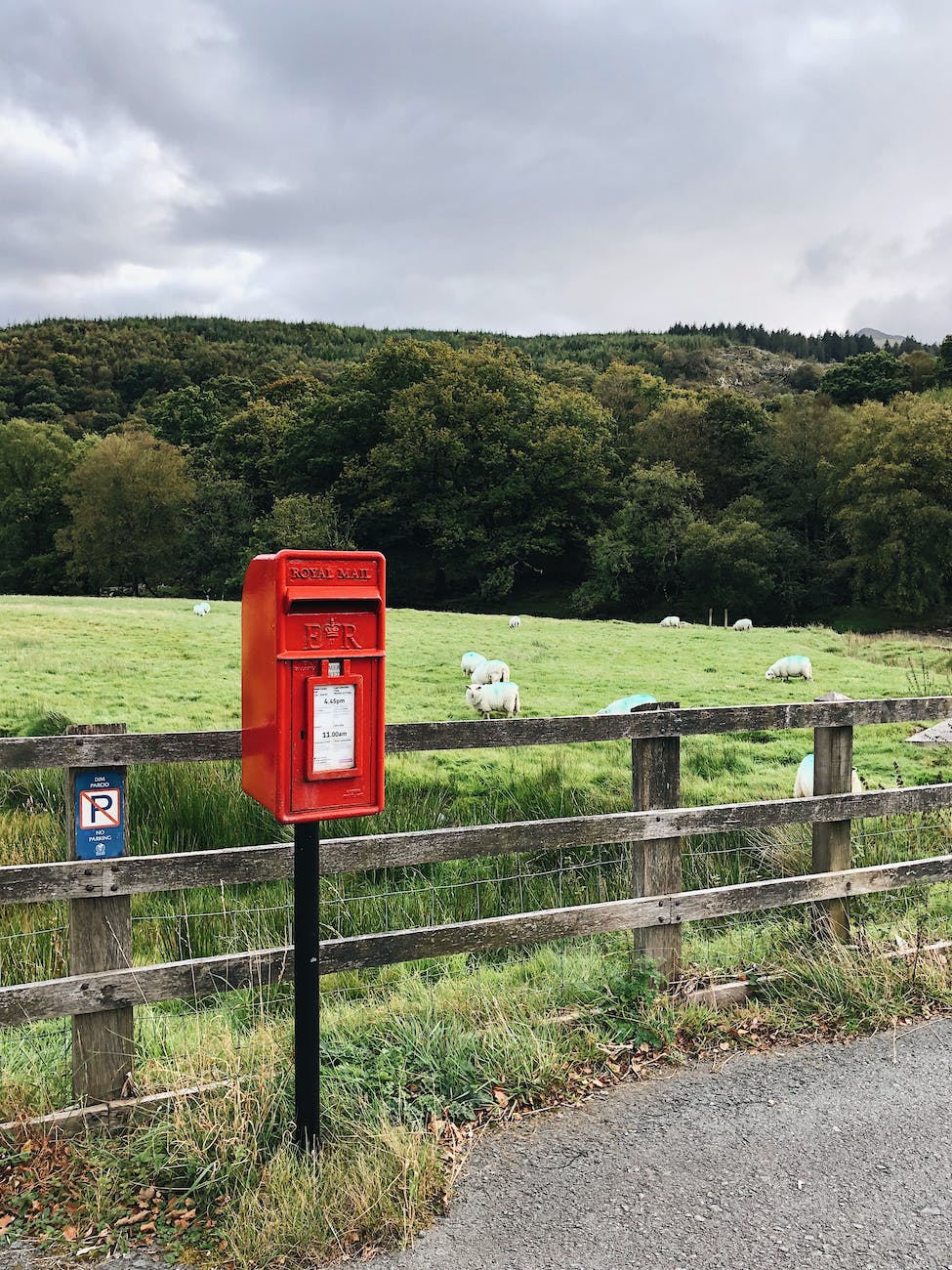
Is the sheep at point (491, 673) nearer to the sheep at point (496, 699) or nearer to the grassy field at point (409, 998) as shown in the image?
the sheep at point (496, 699)

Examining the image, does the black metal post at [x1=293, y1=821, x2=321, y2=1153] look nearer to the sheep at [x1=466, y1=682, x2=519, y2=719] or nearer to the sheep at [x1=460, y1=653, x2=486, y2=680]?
the sheep at [x1=466, y1=682, x2=519, y2=719]

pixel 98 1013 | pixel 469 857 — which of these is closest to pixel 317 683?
pixel 469 857

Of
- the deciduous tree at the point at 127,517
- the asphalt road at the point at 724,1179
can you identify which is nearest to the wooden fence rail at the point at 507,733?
the asphalt road at the point at 724,1179

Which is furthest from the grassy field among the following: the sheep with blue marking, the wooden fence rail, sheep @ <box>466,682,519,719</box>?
the sheep with blue marking

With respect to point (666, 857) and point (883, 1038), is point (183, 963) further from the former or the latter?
point (883, 1038)

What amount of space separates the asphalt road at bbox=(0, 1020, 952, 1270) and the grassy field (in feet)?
0.57

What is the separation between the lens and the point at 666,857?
14.5 feet

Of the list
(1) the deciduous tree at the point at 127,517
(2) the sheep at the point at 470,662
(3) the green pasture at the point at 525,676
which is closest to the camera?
(3) the green pasture at the point at 525,676

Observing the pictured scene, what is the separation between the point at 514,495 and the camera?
2372 inches

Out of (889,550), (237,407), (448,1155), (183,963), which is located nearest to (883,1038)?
(448,1155)

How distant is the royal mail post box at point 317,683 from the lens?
9.86 ft

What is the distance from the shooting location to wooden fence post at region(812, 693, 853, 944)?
4.85 meters

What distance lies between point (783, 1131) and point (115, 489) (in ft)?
203

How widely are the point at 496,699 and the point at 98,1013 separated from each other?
1298 centimetres
